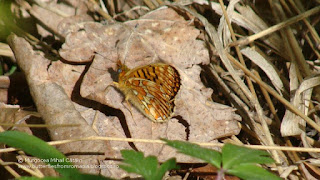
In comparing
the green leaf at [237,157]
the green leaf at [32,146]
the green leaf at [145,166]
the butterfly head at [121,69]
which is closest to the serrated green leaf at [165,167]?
the green leaf at [145,166]

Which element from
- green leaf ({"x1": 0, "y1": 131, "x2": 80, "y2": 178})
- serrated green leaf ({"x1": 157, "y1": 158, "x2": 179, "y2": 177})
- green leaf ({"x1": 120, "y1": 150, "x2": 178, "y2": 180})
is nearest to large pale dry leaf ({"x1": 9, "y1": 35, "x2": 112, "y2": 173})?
green leaf ({"x1": 0, "y1": 131, "x2": 80, "y2": 178})

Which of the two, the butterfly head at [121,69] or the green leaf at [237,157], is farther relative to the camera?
the butterfly head at [121,69]

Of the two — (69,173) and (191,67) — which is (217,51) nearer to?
(191,67)

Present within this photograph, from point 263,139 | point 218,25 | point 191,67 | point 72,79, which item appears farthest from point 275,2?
point 72,79

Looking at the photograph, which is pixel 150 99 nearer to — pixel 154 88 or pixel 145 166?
pixel 154 88

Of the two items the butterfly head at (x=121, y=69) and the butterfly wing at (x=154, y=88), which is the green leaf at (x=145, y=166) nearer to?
the butterfly wing at (x=154, y=88)

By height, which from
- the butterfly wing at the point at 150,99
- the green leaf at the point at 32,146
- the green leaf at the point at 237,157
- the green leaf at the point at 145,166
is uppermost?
the green leaf at the point at 237,157

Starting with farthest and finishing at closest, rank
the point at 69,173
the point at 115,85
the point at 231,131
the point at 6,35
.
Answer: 1. the point at 6,35
2. the point at 115,85
3. the point at 231,131
4. the point at 69,173
